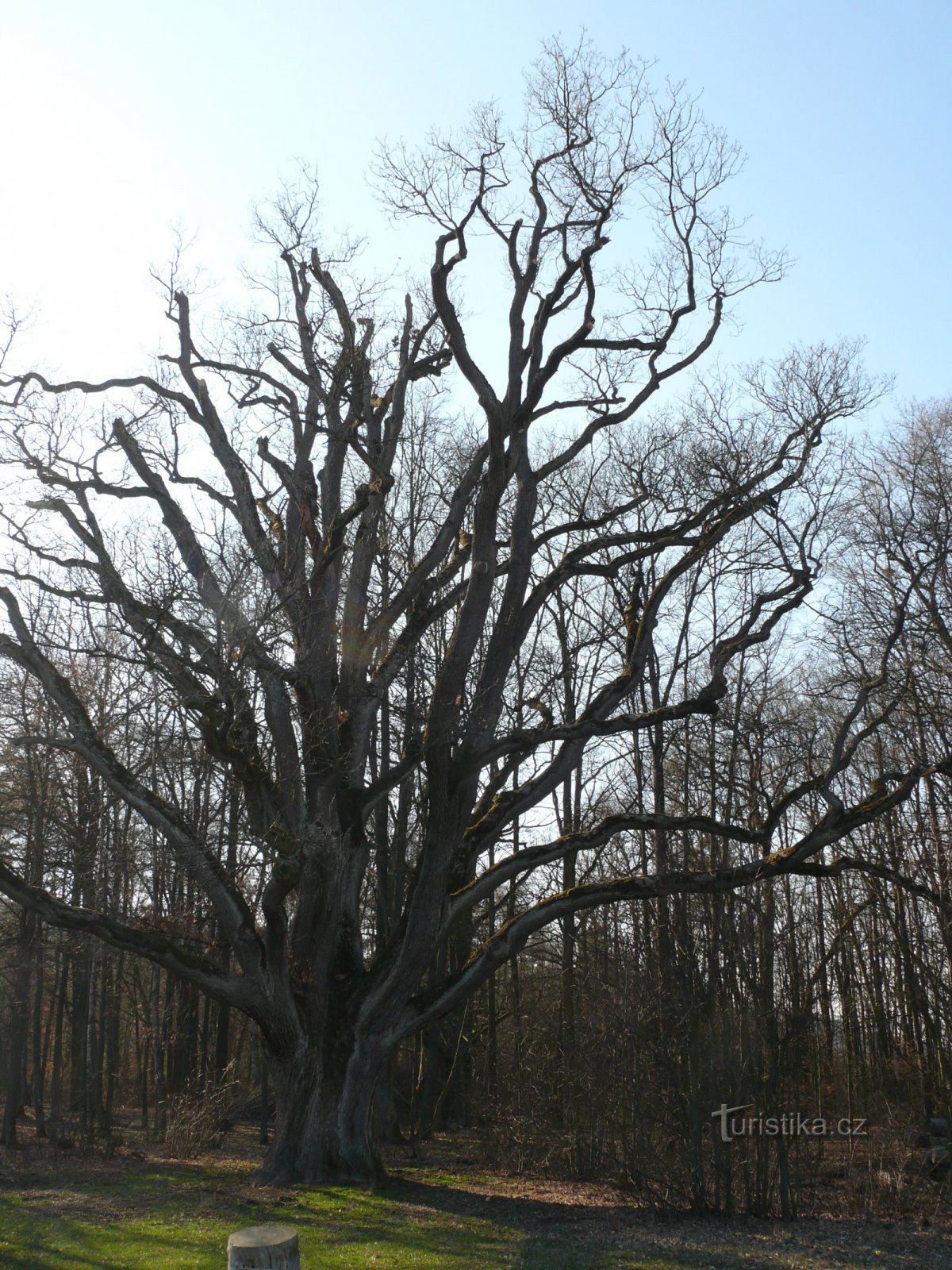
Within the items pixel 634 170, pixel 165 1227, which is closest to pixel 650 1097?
pixel 165 1227

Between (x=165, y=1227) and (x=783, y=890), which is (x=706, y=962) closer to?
(x=783, y=890)

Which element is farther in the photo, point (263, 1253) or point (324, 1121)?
point (324, 1121)

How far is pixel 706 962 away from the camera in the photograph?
35.8 ft

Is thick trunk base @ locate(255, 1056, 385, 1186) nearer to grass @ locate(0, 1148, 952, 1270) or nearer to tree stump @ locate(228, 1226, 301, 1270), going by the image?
grass @ locate(0, 1148, 952, 1270)

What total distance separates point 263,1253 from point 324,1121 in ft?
28.9

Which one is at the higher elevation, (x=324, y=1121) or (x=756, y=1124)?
(x=756, y=1124)

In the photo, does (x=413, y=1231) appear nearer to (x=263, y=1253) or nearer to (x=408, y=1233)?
(x=408, y=1233)

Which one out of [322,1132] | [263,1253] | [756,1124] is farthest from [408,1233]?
[263,1253]

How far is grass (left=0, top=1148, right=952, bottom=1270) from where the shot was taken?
346 inches

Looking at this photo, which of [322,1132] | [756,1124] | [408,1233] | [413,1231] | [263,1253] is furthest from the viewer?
[322,1132]

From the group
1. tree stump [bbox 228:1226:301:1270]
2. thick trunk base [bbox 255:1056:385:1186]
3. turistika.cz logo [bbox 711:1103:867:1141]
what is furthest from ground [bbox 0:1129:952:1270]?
tree stump [bbox 228:1226:301:1270]

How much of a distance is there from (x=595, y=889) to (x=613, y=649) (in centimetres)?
994

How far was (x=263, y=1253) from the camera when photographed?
182 inches

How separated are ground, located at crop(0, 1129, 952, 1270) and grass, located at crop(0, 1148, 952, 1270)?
20 millimetres
